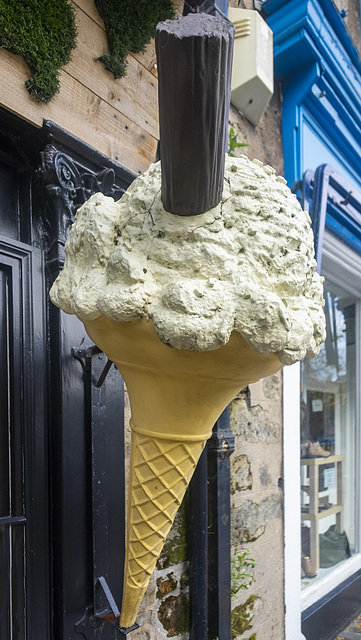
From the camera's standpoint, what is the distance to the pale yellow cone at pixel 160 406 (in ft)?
2.83

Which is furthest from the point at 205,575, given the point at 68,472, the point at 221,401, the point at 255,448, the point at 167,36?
the point at 167,36

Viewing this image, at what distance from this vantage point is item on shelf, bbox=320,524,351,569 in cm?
360

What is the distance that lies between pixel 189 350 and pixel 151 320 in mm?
87

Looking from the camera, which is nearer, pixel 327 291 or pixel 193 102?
pixel 193 102

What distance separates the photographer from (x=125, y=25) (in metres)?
1.58

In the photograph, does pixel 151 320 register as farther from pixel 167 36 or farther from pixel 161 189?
pixel 167 36

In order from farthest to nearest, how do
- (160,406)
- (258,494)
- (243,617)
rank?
1. (258,494)
2. (243,617)
3. (160,406)

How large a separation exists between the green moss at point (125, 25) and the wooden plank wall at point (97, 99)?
24mm

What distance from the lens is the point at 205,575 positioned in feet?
6.22

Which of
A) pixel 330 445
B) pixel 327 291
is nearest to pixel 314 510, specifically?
pixel 330 445

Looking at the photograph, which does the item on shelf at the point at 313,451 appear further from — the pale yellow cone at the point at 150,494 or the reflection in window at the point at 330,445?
→ the pale yellow cone at the point at 150,494

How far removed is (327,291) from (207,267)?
325cm

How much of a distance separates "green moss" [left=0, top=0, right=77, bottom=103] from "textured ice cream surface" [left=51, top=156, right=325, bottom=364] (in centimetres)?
61

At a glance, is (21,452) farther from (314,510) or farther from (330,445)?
(330,445)
